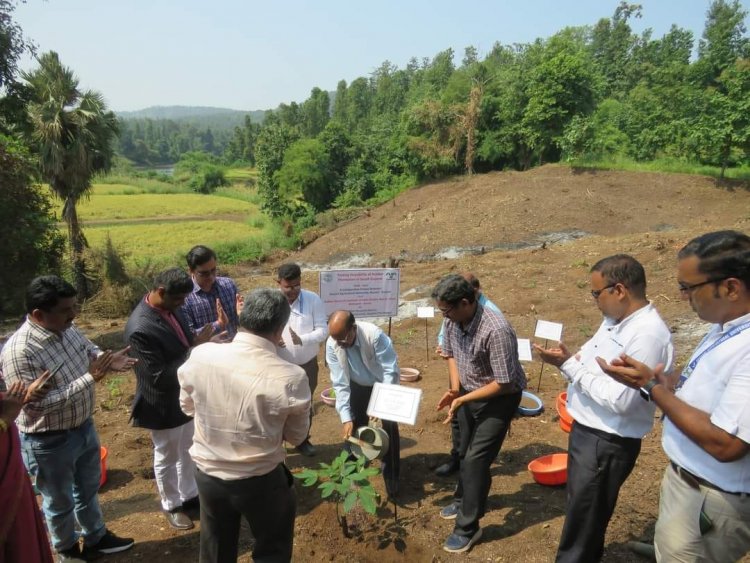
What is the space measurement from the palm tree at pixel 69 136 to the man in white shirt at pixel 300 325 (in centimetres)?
1188

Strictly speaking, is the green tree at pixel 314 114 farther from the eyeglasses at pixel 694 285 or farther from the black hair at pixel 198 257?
the eyeglasses at pixel 694 285

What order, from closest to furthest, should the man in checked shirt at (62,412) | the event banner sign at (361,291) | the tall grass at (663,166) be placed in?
the man in checked shirt at (62,412), the event banner sign at (361,291), the tall grass at (663,166)

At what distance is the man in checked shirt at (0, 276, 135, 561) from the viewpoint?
9.03ft

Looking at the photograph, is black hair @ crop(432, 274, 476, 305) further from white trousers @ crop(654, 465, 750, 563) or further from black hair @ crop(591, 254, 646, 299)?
white trousers @ crop(654, 465, 750, 563)

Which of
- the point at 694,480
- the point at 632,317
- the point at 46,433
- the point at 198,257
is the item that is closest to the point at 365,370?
the point at 198,257

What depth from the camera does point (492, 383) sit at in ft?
9.93

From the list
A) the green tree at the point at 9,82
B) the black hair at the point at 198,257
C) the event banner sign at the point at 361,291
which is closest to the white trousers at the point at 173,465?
the black hair at the point at 198,257

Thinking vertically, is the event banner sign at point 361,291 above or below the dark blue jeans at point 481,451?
above

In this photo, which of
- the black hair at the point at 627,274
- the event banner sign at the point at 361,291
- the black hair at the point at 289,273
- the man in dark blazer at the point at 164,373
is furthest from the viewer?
the event banner sign at the point at 361,291

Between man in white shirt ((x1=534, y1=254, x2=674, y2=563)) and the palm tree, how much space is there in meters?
14.5

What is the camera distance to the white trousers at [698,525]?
188 cm

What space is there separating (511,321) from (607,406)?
22.1ft

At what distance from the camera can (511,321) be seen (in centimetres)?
899

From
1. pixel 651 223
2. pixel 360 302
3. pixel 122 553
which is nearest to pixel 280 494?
pixel 122 553
